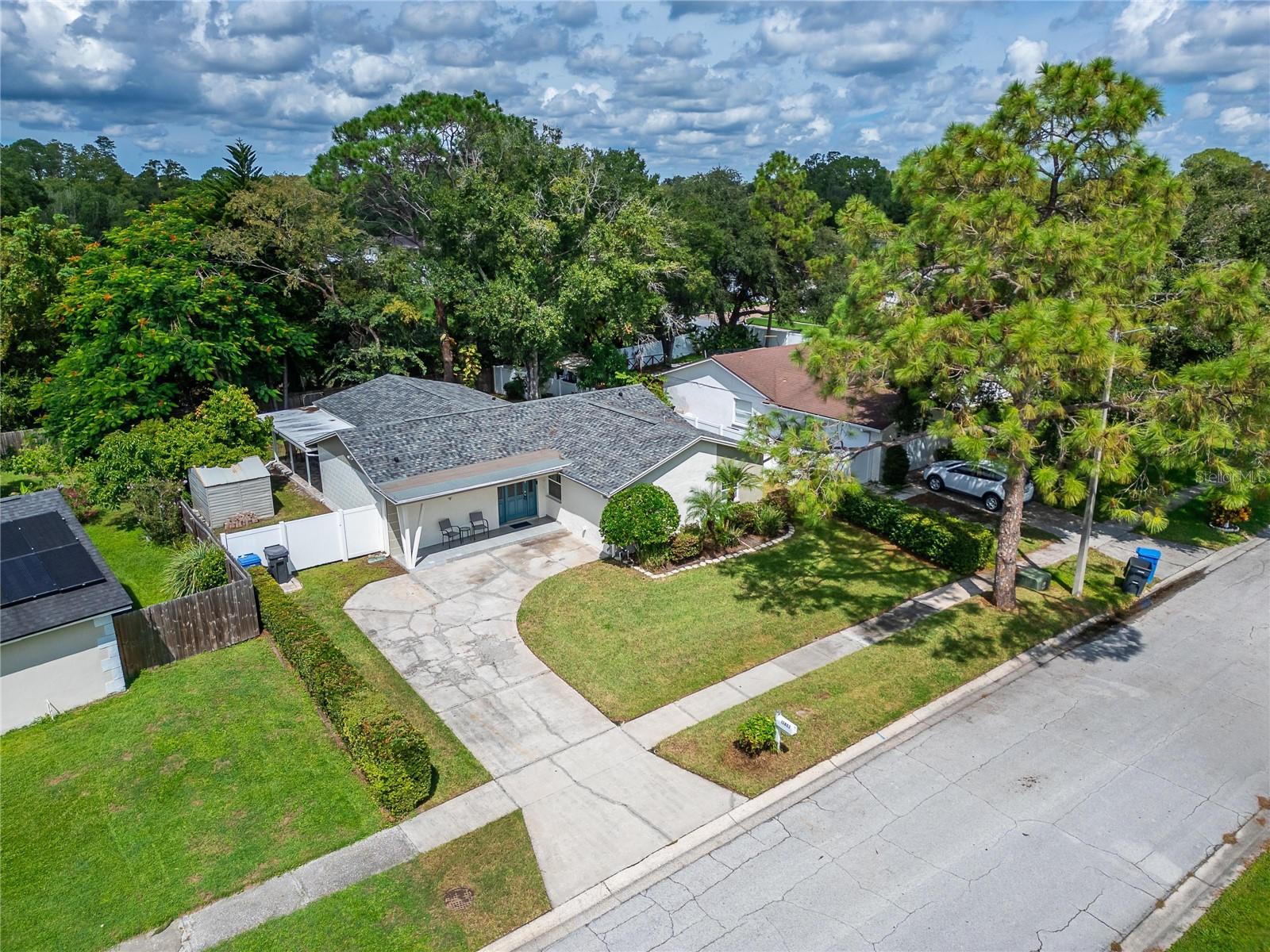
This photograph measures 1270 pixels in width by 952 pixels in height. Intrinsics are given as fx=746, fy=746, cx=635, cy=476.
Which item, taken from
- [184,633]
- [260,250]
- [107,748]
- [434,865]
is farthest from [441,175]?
[434,865]

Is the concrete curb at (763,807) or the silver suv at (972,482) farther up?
the silver suv at (972,482)

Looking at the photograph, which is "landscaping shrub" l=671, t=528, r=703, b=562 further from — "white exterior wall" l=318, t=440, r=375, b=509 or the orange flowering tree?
the orange flowering tree

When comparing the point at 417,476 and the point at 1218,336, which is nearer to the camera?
the point at 1218,336

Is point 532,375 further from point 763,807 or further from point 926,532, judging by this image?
point 763,807

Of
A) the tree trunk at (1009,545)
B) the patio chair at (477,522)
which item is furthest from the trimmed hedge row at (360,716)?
the tree trunk at (1009,545)

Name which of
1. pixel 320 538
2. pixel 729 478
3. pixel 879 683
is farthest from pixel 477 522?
pixel 879 683

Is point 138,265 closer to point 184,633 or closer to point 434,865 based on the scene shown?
point 184,633

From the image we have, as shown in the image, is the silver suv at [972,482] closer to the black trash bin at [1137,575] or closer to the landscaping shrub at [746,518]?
the black trash bin at [1137,575]
